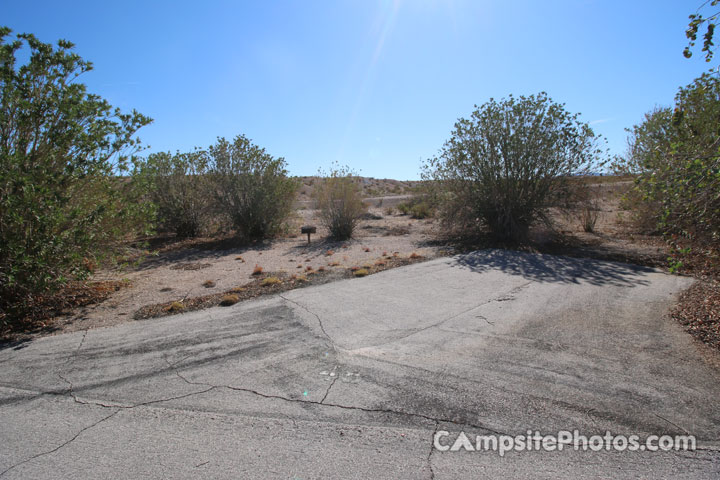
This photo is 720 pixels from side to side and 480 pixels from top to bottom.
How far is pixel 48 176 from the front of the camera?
17.2ft

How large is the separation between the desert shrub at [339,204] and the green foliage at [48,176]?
7.54 m

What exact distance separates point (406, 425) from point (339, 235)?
10605 millimetres

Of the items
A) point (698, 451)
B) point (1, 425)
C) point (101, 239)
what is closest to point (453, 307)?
point (698, 451)

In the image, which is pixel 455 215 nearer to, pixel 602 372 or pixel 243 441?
pixel 602 372

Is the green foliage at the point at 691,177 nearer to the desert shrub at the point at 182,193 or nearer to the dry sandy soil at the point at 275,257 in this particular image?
the dry sandy soil at the point at 275,257

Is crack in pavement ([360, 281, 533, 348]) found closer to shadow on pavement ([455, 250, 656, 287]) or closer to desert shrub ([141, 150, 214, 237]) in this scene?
shadow on pavement ([455, 250, 656, 287])

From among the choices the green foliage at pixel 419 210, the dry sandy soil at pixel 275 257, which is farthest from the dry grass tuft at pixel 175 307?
the green foliage at pixel 419 210

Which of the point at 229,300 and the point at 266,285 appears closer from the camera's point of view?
the point at 229,300

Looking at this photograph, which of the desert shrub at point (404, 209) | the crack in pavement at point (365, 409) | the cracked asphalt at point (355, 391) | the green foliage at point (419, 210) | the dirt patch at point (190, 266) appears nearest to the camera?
the cracked asphalt at point (355, 391)

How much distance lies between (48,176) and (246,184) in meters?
7.85

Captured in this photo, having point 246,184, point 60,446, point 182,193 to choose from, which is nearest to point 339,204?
point 246,184

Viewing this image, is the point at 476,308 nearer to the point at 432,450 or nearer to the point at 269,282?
the point at 432,450

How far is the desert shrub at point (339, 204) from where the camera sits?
521 inches

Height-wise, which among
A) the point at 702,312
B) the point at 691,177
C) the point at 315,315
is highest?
the point at 691,177
